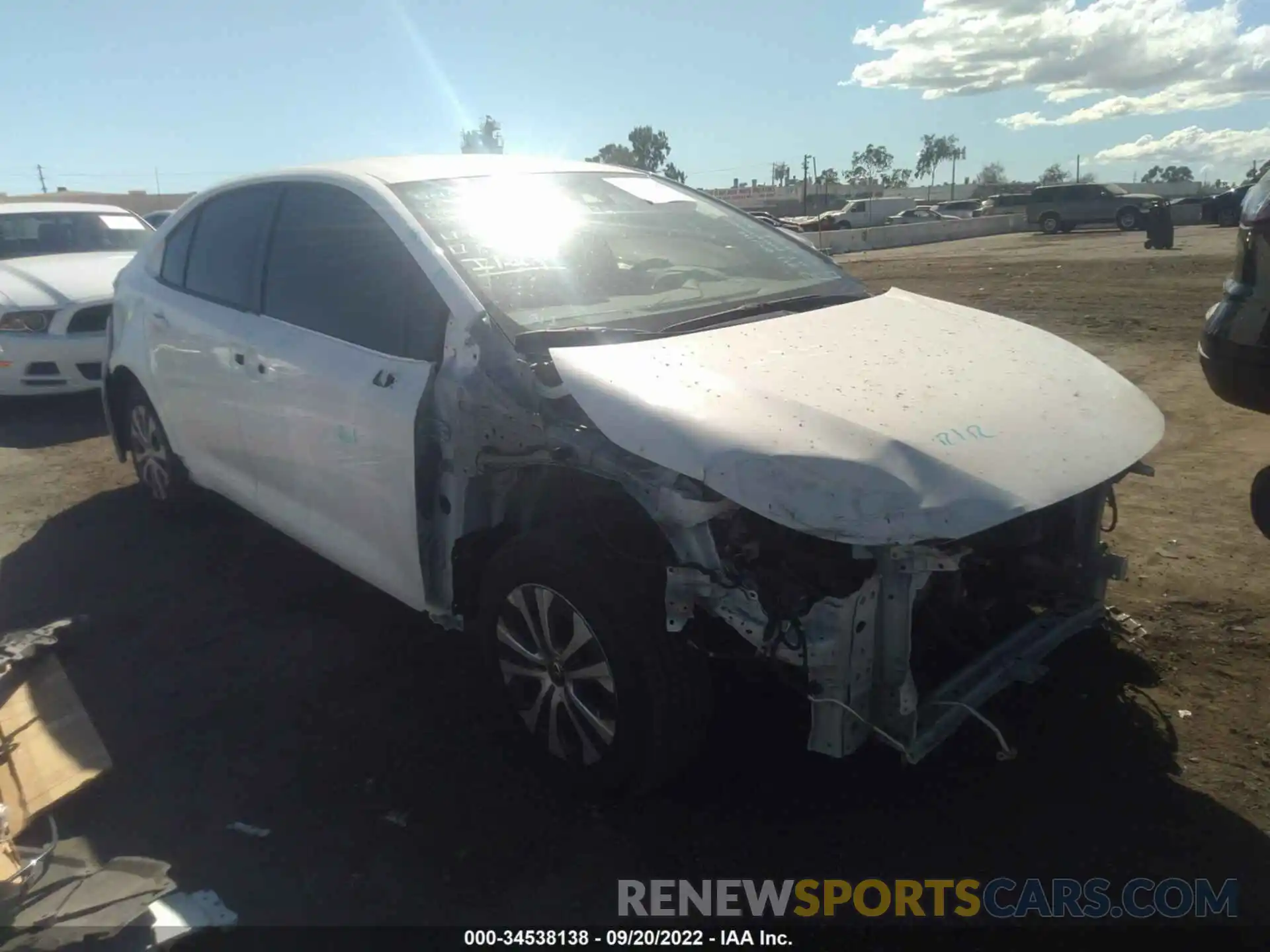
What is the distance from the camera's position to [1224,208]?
30250 millimetres

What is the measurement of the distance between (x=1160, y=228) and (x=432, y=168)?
2156 cm

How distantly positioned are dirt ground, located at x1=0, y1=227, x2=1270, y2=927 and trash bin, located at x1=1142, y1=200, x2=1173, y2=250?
19.1m

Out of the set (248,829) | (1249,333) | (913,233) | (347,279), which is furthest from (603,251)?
(913,233)

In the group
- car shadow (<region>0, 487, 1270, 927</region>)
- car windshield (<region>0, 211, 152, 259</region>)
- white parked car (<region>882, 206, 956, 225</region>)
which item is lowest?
car shadow (<region>0, 487, 1270, 927</region>)

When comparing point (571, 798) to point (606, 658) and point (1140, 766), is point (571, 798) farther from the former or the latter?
point (1140, 766)

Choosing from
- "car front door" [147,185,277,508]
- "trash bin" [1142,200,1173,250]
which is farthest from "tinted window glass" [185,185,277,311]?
"trash bin" [1142,200,1173,250]

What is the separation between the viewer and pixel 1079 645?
3.67 metres

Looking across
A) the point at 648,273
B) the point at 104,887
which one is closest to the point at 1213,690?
the point at 648,273

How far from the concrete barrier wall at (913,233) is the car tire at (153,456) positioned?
24937 mm

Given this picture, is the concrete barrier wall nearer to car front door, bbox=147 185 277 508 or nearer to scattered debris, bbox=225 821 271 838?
car front door, bbox=147 185 277 508

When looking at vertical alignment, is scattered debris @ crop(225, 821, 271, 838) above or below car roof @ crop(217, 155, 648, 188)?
below

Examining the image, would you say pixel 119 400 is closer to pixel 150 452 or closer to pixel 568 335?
pixel 150 452

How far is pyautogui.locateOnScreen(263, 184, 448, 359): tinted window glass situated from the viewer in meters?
3.24

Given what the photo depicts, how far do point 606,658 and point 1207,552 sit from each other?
3133mm
